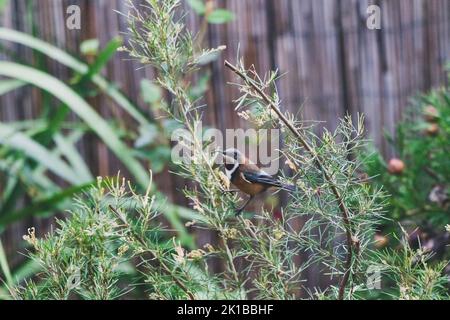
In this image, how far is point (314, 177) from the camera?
619 mm

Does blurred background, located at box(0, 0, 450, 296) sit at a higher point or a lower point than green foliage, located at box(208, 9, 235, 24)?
lower

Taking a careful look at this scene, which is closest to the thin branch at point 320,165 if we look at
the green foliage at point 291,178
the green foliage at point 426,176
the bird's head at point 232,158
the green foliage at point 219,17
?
the green foliage at point 291,178

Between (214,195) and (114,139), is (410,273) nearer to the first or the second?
(214,195)

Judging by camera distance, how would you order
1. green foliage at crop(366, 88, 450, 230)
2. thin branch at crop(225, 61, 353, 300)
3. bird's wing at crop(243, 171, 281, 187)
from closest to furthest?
thin branch at crop(225, 61, 353, 300) → bird's wing at crop(243, 171, 281, 187) → green foliage at crop(366, 88, 450, 230)

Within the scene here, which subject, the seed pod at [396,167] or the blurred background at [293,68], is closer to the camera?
the seed pod at [396,167]

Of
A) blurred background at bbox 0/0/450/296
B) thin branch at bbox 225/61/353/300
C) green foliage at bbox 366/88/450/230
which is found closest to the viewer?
thin branch at bbox 225/61/353/300

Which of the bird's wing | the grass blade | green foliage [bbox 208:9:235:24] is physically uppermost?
green foliage [bbox 208:9:235:24]

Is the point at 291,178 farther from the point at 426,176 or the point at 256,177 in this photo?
the point at 426,176

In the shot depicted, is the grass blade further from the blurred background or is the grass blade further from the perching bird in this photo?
the perching bird

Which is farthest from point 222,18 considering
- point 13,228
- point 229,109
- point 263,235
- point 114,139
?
point 263,235

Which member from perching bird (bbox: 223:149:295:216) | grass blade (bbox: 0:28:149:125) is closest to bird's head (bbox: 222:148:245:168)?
perching bird (bbox: 223:149:295:216)

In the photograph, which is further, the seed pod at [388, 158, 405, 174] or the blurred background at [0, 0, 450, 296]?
the blurred background at [0, 0, 450, 296]

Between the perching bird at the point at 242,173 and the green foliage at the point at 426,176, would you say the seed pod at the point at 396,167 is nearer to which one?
the green foliage at the point at 426,176

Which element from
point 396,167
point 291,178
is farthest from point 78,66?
point 291,178
